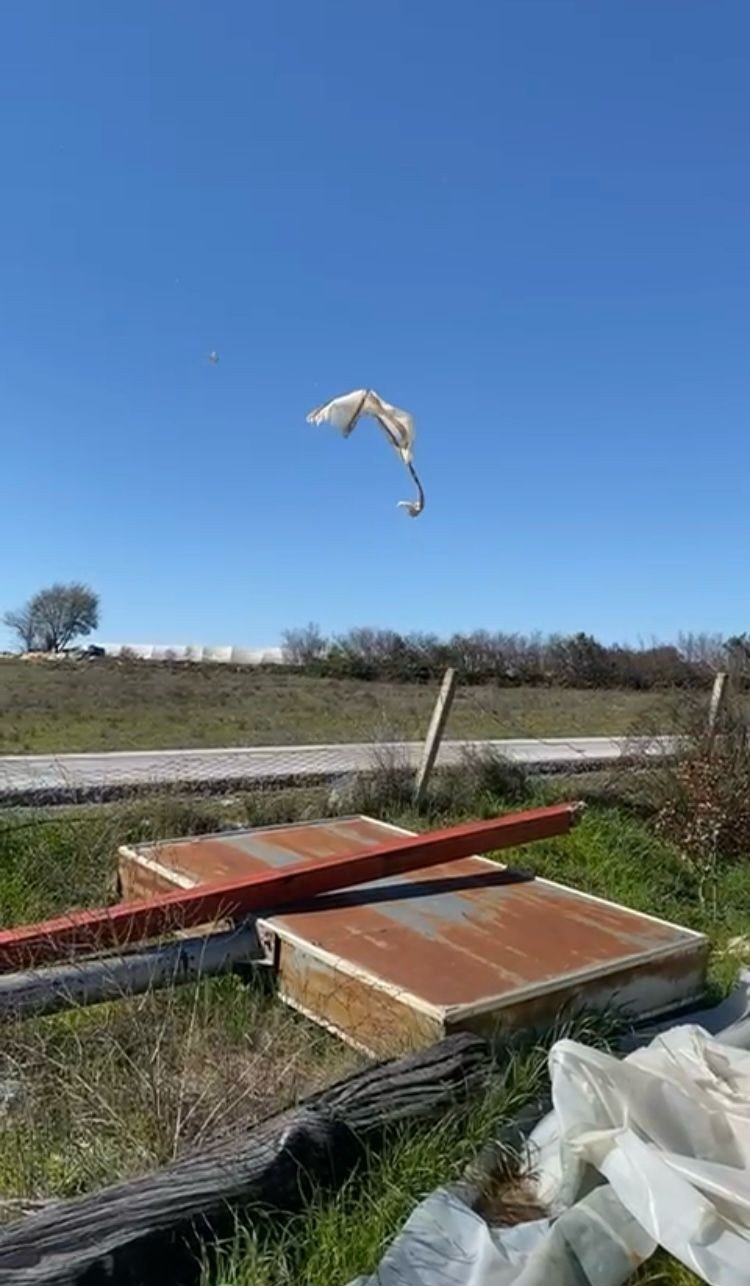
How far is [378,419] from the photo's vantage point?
5246 millimetres

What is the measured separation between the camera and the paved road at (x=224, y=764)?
7453mm

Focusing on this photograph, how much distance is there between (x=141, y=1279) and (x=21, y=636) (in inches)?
1388

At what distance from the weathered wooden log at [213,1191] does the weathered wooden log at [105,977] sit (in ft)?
2.71

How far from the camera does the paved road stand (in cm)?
745

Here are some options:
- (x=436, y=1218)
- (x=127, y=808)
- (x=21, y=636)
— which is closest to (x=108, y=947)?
(x=436, y=1218)

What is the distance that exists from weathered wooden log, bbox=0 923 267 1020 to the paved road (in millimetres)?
3741

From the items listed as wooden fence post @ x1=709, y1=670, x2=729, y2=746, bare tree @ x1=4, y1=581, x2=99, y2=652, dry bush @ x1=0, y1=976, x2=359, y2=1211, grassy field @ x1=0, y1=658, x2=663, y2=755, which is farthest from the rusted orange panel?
bare tree @ x1=4, y1=581, x2=99, y2=652

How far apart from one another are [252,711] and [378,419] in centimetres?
1256

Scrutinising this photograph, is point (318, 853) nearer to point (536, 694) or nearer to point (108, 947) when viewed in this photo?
point (108, 947)

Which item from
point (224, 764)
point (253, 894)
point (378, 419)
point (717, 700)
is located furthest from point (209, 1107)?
point (224, 764)

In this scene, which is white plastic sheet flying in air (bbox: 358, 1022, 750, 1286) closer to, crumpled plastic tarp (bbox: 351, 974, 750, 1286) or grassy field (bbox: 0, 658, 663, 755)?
crumpled plastic tarp (bbox: 351, 974, 750, 1286)

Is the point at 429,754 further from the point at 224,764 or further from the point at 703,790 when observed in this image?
the point at 224,764

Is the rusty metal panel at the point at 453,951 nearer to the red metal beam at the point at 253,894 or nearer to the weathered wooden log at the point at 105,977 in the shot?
the red metal beam at the point at 253,894

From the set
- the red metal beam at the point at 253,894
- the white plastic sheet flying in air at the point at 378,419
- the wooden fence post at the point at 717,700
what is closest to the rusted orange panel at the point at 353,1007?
the red metal beam at the point at 253,894
